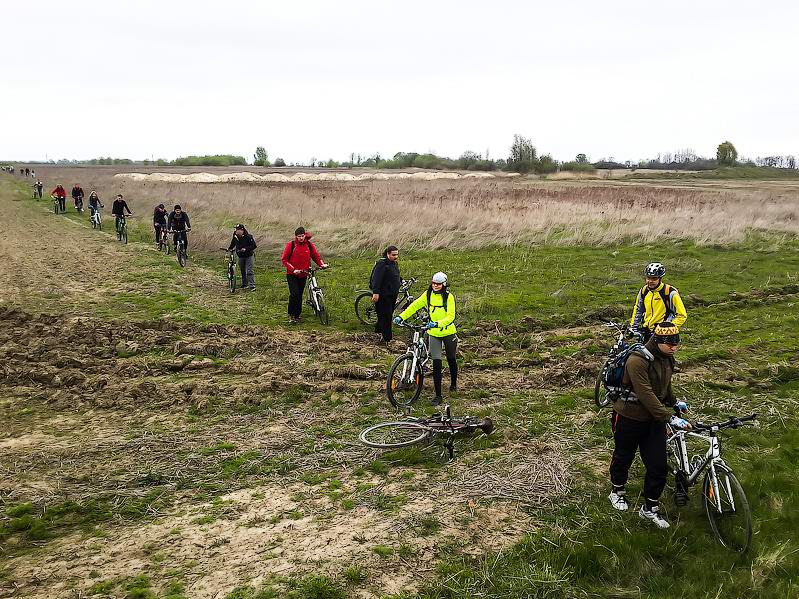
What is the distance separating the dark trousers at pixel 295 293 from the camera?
39.5 ft

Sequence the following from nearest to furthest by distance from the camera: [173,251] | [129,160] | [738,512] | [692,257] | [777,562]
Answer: [777,562] → [738,512] → [692,257] → [173,251] → [129,160]

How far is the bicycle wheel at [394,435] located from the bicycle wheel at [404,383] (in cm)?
90

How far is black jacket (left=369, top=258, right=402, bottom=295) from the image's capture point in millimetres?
10789

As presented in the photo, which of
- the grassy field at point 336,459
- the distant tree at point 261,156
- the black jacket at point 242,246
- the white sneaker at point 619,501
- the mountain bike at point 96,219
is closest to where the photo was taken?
the grassy field at point 336,459

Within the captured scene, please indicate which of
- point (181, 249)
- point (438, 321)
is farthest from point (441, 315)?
point (181, 249)

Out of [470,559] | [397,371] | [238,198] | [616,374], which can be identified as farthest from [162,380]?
[238,198]

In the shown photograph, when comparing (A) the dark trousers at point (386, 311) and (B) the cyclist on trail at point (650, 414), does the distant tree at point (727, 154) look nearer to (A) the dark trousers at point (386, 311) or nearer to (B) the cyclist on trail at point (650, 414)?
(A) the dark trousers at point (386, 311)

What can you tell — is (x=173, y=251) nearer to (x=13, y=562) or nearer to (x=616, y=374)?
(x=13, y=562)

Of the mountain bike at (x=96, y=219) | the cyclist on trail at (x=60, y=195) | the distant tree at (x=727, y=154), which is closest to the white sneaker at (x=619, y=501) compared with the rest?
the mountain bike at (x=96, y=219)

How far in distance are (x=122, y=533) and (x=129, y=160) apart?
17034 cm

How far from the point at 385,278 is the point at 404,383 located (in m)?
3.17

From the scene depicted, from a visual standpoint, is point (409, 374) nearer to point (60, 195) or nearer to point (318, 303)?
point (318, 303)

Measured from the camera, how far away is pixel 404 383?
811cm

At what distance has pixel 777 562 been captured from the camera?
466cm
